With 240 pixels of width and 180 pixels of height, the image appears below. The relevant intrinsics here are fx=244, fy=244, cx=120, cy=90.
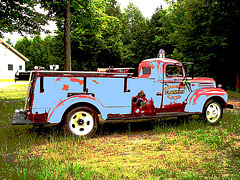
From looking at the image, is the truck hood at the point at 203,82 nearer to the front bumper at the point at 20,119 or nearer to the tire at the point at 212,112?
the tire at the point at 212,112

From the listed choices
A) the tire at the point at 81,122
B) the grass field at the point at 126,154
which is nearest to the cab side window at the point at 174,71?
the grass field at the point at 126,154

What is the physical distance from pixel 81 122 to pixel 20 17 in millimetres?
10210

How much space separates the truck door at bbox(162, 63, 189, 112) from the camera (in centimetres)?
686

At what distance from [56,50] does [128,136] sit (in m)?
29.6

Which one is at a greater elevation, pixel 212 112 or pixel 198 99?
pixel 198 99

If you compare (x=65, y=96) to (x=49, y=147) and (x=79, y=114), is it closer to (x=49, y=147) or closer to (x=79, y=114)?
(x=79, y=114)

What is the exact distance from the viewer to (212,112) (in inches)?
297

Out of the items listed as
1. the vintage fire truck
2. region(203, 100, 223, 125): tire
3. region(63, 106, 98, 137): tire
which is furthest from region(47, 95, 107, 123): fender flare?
region(203, 100, 223, 125): tire

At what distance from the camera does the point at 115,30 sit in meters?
33.9

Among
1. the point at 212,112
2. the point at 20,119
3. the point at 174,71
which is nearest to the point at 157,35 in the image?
the point at 212,112

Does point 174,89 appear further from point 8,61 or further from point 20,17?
point 8,61

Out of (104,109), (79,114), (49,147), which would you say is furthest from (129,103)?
(49,147)

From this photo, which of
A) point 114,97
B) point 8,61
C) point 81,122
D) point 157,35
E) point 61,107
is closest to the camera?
point 61,107

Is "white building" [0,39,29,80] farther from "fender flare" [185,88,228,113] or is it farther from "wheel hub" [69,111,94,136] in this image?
"fender flare" [185,88,228,113]
